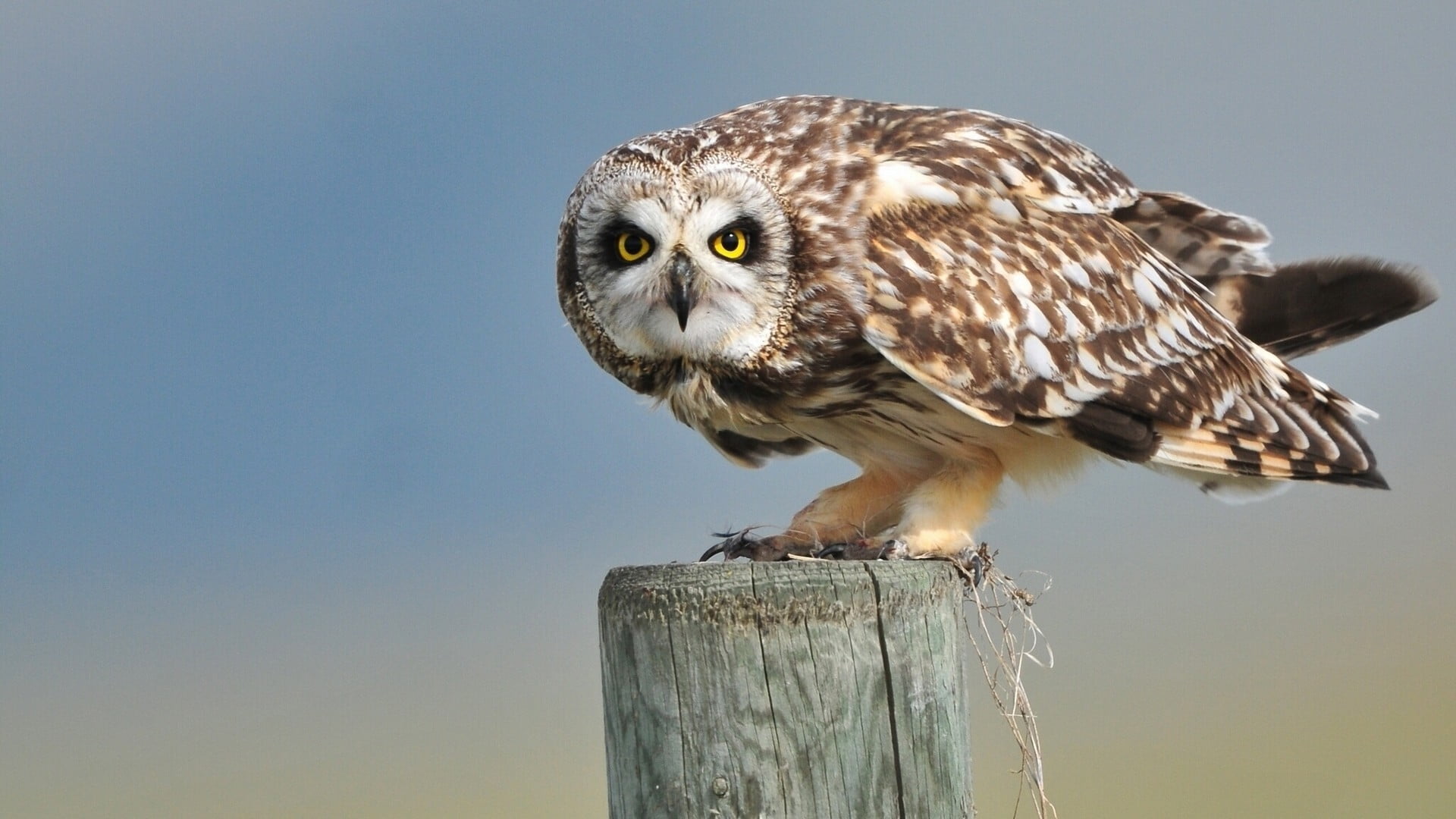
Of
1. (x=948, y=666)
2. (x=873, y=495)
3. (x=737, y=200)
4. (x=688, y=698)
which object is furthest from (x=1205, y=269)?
(x=688, y=698)

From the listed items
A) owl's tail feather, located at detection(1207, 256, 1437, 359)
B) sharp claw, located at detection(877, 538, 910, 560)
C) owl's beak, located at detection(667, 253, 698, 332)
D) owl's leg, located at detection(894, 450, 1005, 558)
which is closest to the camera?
owl's beak, located at detection(667, 253, 698, 332)

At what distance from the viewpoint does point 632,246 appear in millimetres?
3242

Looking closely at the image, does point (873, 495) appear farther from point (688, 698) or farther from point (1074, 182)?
point (688, 698)

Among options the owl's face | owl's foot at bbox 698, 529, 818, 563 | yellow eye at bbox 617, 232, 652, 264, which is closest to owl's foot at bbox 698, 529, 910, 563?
owl's foot at bbox 698, 529, 818, 563

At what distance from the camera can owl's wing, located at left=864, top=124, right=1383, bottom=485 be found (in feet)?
10.5

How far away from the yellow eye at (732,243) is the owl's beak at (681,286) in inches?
3.8

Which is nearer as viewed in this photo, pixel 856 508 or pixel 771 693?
pixel 771 693

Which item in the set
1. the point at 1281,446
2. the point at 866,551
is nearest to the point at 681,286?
the point at 866,551

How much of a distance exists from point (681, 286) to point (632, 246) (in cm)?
23

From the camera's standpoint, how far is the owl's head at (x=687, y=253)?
10.3 ft

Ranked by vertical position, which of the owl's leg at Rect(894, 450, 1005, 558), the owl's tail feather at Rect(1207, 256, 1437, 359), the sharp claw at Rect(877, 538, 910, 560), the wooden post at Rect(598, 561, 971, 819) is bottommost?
the wooden post at Rect(598, 561, 971, 819)

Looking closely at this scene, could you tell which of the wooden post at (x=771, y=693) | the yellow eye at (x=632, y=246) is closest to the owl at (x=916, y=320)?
the yellow eye at (x=632, y=246)

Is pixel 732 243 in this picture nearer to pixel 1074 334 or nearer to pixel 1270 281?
pixel 1074 334

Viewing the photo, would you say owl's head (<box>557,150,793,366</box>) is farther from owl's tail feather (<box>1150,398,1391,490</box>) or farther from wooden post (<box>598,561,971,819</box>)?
owl's tail feather (<box>1150,398,1391,490</box>)
